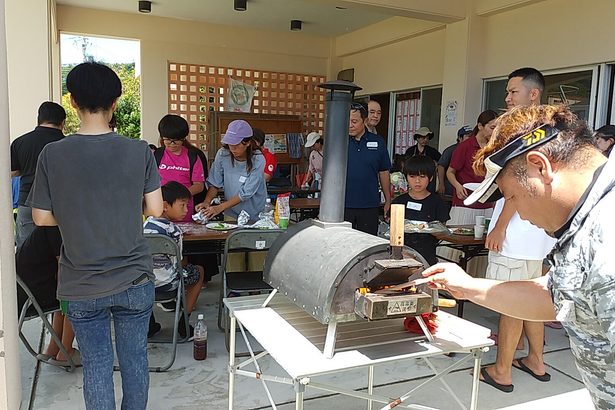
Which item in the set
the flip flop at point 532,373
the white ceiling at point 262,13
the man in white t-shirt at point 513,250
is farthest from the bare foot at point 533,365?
the white ceiling at point 262,13

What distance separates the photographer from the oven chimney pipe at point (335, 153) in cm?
219

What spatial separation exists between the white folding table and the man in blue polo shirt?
190 cm

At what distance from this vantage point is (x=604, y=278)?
85cm

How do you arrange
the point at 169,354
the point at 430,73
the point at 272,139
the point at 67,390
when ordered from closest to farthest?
the point at 67,390 < the point at 169,354 < the point at 430,73 < the point at 272,139

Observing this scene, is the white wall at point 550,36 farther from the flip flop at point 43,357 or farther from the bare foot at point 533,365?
the flip flop at point 43,357

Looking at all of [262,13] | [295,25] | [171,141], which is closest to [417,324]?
[171,141]

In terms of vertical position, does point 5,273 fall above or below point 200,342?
above

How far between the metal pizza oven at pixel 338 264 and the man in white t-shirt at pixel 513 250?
102 cm

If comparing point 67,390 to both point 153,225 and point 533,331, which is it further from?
point 533,331

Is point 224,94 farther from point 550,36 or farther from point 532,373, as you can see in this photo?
point 532,373

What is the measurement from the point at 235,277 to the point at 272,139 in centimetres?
565

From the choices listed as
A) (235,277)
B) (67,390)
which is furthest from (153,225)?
(67,390)

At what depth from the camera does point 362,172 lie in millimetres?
3936

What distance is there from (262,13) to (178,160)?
15.6ft
